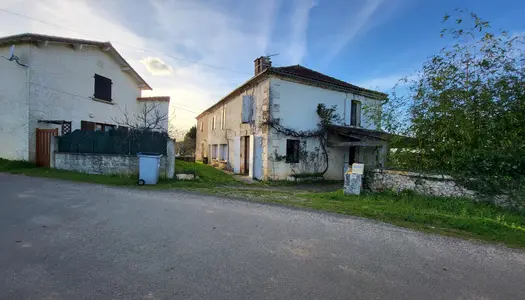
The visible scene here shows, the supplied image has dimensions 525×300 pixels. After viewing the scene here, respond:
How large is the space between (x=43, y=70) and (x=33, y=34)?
161 centimetres

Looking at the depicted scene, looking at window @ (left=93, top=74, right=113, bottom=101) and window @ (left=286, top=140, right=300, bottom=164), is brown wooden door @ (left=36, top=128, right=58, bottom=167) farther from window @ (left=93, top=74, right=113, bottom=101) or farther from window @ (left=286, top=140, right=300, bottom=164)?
window @ (left=286, top=140, right=300, bottom=164)

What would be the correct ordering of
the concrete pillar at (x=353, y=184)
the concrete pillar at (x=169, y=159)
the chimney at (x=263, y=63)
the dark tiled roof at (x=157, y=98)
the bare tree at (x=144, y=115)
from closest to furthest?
the concrete pillar at (x=353, y=184), the concrete pillar at (x=169, y=159), the chimney at (x=263, y=63), the bare tree at (x=144, y=115), the dark tiled roof at (x=157, y=98)

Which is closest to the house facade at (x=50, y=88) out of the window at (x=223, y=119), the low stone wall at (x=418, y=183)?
the window at (x=223, y=119)

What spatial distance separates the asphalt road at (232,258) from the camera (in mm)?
2531

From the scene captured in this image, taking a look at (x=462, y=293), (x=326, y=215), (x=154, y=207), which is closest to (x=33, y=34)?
(x=154, y=207)

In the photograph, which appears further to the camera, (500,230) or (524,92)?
(524,92)

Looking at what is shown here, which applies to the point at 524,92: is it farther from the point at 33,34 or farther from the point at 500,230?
the point at 33,34

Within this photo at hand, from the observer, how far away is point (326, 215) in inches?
220

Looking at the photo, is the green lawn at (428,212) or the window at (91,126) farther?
the window at (91,126)

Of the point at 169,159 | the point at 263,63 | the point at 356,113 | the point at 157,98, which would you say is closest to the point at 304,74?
the point at 263,63

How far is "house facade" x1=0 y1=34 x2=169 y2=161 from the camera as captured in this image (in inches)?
471

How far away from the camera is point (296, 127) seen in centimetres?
1317

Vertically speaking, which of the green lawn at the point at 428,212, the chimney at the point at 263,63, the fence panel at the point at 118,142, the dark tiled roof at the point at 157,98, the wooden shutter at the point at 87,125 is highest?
the chimney at the point at 263,63

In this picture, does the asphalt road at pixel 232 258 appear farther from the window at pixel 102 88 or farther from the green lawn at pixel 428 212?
the window at pixel 102 88
